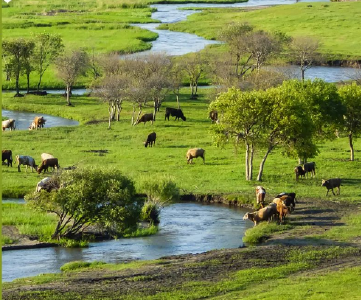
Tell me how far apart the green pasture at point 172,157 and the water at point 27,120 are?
43.8 inches

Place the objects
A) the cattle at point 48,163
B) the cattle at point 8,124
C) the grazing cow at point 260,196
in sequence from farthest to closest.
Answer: the cattle at point 8,124, the cattle at point 48,163, the grazing cow at point 260,196

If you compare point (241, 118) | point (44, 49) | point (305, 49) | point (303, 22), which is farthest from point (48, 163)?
point (303, 22)

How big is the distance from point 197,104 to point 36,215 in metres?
37.3

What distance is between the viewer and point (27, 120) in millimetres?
69375

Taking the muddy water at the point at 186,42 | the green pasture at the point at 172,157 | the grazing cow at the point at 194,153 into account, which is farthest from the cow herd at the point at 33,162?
the muddy water at the point at 186,42

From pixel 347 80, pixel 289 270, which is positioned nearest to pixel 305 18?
pixel 347 80

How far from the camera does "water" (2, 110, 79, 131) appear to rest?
66938 mm

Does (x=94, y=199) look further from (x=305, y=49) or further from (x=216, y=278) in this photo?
(x=305, y=49)

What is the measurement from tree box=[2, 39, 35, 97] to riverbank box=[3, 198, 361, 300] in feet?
168

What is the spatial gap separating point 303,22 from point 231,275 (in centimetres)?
9936

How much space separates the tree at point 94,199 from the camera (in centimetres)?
3338

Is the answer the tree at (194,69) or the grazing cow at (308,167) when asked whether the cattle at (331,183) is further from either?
the tree at (194,69)

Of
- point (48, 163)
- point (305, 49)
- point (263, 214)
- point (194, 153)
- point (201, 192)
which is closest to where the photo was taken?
point (263, 214)

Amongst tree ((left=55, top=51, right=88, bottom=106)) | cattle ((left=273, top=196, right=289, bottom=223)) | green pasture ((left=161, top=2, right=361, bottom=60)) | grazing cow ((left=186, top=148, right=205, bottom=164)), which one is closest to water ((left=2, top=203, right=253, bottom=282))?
cattle ((left=273, top=196, right=289, bottom=223))
